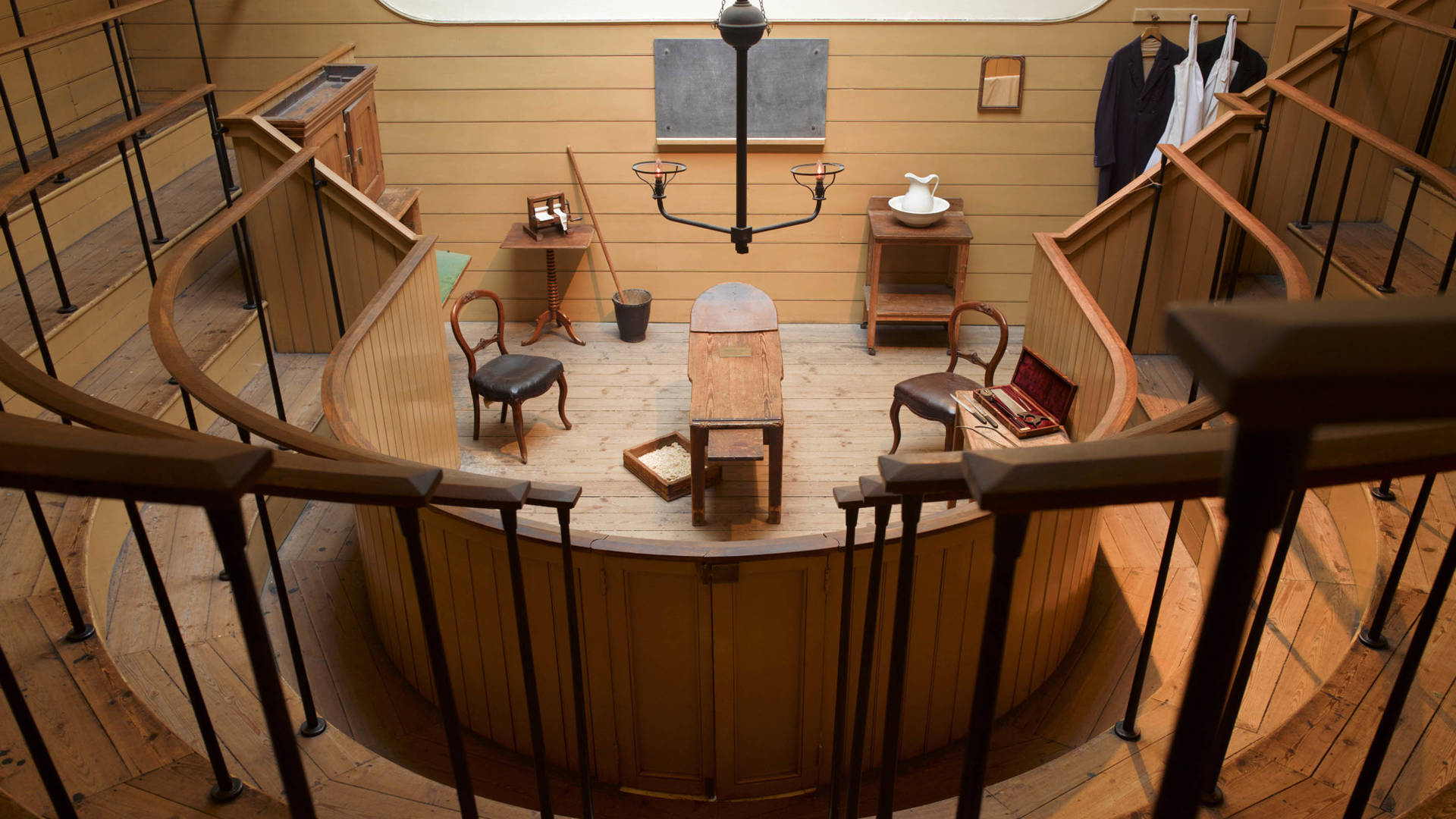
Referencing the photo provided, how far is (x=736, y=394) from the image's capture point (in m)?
4.66

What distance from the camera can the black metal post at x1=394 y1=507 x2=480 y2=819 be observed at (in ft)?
3.65

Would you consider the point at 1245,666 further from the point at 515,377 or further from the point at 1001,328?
the point at 515,377

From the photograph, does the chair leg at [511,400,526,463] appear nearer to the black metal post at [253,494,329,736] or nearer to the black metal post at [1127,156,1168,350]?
the black metal post at [253,494,329,736]

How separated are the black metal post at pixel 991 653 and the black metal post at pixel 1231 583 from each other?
8.1 inches

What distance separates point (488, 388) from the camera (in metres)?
5.09

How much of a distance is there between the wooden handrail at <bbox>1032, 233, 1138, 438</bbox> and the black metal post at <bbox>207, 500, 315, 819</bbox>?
2730 millimetres

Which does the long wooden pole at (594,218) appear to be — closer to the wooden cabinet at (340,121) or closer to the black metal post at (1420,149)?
the wooden cabinet at (340,121)

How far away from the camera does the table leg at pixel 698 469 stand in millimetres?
4418

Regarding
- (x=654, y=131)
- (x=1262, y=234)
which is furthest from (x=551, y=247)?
(x=1262, y=234)

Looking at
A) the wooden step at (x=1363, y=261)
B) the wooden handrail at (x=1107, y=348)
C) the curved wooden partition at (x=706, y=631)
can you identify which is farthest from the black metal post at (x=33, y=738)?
the wooden step at (x=1363, y=261)

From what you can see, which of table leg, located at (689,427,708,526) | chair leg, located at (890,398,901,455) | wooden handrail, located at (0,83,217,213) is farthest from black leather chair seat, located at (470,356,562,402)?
wooden handrail, located at (0,83,217,213)

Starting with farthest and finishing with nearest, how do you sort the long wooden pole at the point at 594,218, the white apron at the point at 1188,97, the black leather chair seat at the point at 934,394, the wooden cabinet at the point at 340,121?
the long wooden pole at the point at 594,218
the white apron at the point at 1188,97
the black leather chair seat at the point at 934,394
the wooden cabinet at the point at 340,121

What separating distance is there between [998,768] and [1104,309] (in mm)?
2759

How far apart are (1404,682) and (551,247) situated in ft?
17.5
